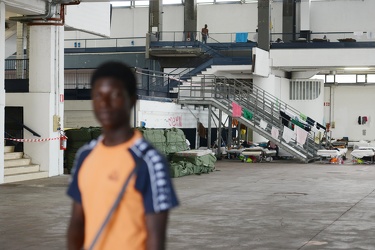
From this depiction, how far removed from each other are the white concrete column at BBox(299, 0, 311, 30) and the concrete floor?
24803 mm

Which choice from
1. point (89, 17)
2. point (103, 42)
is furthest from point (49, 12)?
point (103, 42)

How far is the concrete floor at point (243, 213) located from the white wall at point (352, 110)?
81.0 feet

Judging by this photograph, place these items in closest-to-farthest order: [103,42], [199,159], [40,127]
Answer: [40,127] → [199,159] → [103,42]

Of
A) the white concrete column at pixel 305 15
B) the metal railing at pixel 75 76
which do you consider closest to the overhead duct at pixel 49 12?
the metal railing at pixel 75 76

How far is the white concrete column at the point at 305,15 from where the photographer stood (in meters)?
45.1

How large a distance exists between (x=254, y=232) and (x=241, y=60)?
26.3 metres

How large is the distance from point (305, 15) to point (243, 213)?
34.1 m

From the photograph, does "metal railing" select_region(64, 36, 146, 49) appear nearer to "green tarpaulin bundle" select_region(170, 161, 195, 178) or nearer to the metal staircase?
the metal staircase

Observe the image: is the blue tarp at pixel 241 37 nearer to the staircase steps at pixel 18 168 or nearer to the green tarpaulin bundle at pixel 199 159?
the green tarpaulin bundle at pixel 199 159

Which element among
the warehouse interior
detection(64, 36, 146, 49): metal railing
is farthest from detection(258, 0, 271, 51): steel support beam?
detection(64, 36, 146, 49): metal railing

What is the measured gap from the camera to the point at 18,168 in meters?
19.6

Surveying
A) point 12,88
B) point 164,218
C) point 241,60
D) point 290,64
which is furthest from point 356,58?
point 164,218

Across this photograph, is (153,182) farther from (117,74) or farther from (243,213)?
(243,213)

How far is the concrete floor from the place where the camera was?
32.5ft
